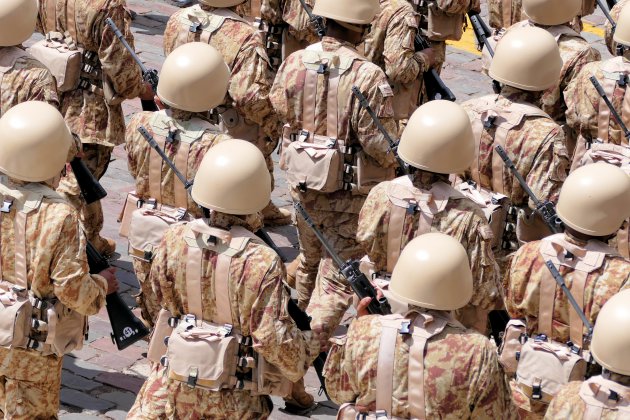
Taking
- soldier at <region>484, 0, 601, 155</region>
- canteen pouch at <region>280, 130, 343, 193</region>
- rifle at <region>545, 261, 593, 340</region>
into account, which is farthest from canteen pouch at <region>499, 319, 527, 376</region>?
soldier at <region>484, 0, 601, 155</region>

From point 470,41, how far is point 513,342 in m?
9.45

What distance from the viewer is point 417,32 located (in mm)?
11938

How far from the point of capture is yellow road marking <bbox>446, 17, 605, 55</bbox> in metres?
16.8

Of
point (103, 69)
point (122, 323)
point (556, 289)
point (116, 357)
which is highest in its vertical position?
point (556, 289)

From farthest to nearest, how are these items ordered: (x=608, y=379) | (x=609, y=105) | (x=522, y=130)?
(x=609, y=105), (x=522, y=130), (x=608, y=379)

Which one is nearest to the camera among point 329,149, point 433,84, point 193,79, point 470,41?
point 193,79

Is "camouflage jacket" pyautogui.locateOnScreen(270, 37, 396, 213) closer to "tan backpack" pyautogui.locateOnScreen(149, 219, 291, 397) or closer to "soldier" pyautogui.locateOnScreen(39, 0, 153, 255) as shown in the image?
"soldier" pyautogui.locateOnScreen(39, 0, 153, 255)

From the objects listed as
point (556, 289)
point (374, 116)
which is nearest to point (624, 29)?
point (374, 116)

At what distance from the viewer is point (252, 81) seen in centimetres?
1052

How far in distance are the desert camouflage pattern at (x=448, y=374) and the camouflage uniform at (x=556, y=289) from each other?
1103 mm

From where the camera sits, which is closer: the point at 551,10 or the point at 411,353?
the point at 411,353

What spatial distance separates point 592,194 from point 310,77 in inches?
105

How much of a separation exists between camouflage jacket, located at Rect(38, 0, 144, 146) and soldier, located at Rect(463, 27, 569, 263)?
283 centimetres

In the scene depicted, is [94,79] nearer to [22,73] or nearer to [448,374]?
[22,73]
